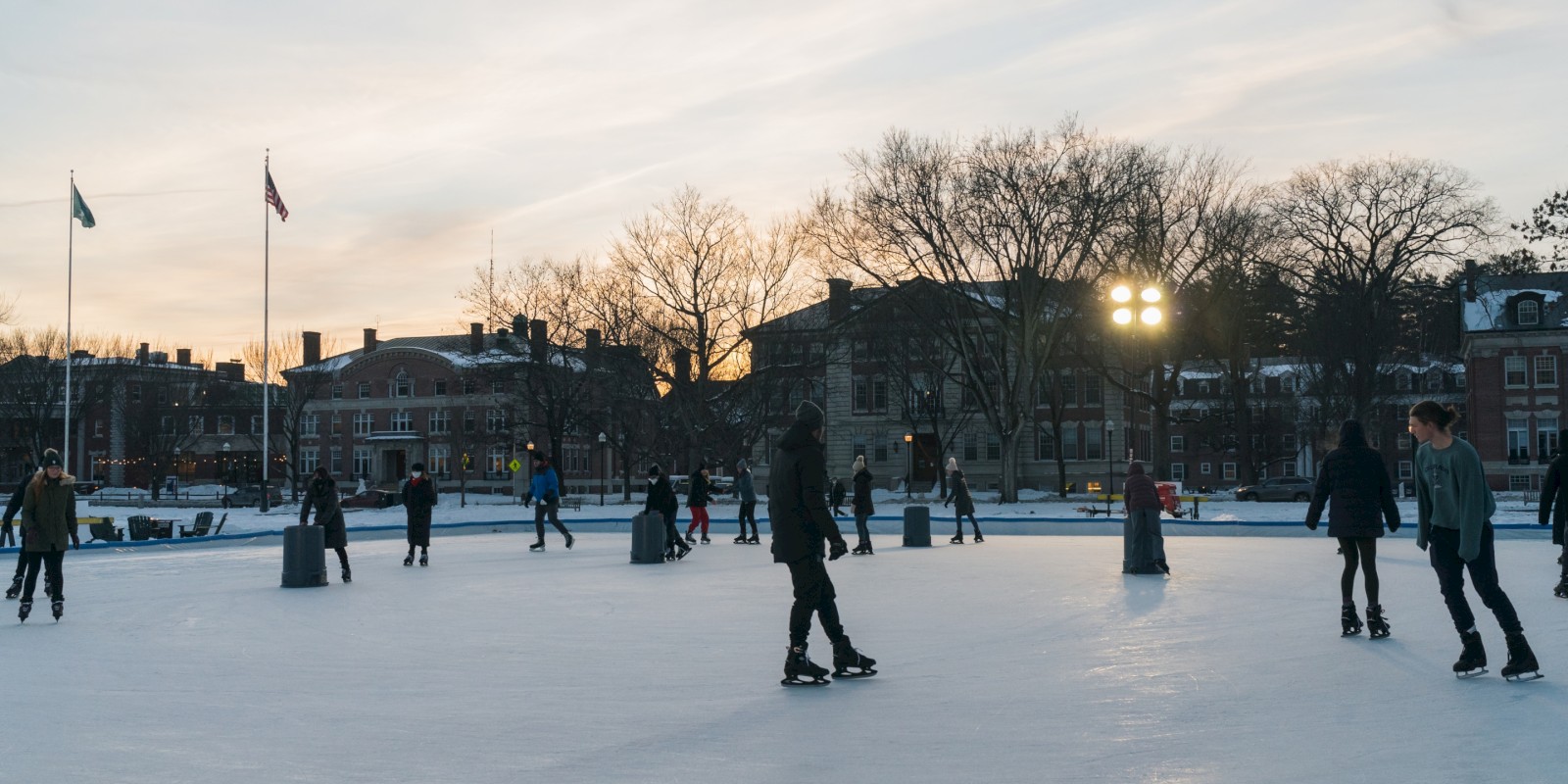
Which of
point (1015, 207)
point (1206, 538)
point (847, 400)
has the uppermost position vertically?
point (1015, 207)

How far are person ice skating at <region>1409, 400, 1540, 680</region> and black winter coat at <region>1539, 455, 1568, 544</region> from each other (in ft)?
11.2

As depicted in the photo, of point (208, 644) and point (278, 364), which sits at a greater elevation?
point (278, 364)

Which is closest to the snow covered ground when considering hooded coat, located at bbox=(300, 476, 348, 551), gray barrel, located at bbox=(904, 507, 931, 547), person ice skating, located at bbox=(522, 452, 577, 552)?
hooded coat, located at bbox=(300, 476, 348, 551)

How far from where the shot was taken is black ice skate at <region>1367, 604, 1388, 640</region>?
10820 millimetres

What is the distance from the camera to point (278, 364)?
288 ft

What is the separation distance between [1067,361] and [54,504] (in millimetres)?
54241

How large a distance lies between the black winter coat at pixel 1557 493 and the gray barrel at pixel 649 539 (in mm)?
12339

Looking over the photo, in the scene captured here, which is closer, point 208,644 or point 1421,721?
point 1421,721

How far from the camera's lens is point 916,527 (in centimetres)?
2653

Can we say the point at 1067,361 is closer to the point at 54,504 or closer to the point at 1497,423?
the point at 1497,423

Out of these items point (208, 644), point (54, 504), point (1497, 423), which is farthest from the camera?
point (1497, 423)

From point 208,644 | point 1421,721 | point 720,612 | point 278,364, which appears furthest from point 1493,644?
point 278,364

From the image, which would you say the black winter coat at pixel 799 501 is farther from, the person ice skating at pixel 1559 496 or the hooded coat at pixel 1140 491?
the hooded coat at pixel 1140 491

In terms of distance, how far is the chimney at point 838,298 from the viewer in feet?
162
